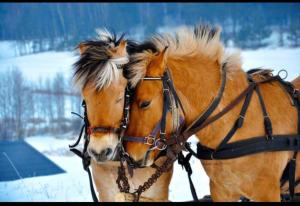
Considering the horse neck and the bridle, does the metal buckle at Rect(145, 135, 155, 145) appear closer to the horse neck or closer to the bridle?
the bridle

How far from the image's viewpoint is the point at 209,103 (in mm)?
2406

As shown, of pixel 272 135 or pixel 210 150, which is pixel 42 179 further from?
pixel 272 135

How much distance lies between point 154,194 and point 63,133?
1.71 metres

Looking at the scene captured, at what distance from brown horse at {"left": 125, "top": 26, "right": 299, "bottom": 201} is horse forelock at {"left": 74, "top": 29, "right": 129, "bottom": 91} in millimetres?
102

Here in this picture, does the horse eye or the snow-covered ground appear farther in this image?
the snow-covered ground

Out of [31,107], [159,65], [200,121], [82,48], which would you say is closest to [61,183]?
[31,107]

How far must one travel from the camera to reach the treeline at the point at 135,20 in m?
4.16

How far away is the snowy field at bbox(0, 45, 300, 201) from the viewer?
395cm

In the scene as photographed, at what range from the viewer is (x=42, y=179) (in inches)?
161

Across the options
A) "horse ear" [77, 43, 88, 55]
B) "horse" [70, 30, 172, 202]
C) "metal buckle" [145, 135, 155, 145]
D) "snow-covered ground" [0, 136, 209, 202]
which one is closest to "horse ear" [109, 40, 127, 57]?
"horse" [70, 30, 172, 202]

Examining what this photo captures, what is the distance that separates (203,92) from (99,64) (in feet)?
2.18

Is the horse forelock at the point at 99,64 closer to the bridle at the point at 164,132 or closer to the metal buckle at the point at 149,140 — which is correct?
the bridle at the point at 164,132

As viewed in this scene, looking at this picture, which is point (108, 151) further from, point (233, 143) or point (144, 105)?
point (233, 143)

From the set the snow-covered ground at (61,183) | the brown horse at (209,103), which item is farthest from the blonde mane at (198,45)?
the snow-covered ground at (61,183)
